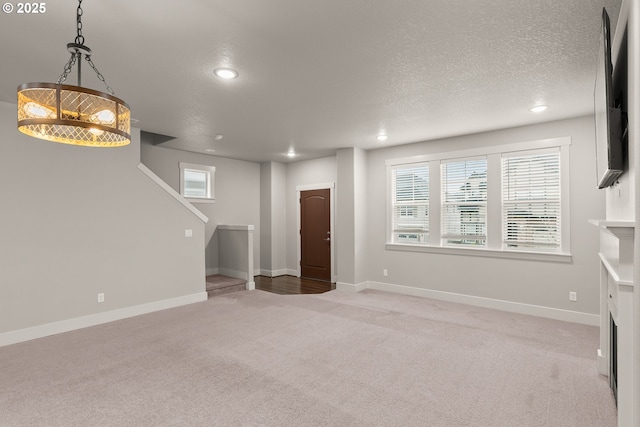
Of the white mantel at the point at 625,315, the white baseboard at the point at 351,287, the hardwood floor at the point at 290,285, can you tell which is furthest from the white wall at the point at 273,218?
the white mantel at the point at 625,315

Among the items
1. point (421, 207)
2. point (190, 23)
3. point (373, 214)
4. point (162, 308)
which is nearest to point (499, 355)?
point (421, 207)

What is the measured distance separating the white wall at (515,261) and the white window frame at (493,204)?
73mm

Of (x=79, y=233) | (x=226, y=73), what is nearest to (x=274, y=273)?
(x=79, y=233)

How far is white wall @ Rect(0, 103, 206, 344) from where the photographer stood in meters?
3.70

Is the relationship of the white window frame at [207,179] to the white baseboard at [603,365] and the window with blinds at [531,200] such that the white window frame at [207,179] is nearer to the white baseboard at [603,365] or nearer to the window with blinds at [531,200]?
the window with blinds at [531,200]

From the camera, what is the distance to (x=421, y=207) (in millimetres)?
5746

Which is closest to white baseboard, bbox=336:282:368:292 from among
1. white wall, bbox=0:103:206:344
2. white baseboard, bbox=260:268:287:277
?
white baseboard, bbox=260:268:287:277

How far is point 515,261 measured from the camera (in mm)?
4730

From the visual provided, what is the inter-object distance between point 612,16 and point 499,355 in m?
2.93

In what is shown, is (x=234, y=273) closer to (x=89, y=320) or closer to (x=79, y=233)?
(x=89, y=320)

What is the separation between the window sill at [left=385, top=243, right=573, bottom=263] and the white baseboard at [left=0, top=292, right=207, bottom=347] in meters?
3.59

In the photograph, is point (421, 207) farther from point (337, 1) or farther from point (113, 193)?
point (113, 193)

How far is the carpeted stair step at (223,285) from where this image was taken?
18.9ft

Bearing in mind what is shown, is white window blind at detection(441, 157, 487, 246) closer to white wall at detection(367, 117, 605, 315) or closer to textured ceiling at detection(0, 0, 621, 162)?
white wall at detection(367, 117, 605, 315)
